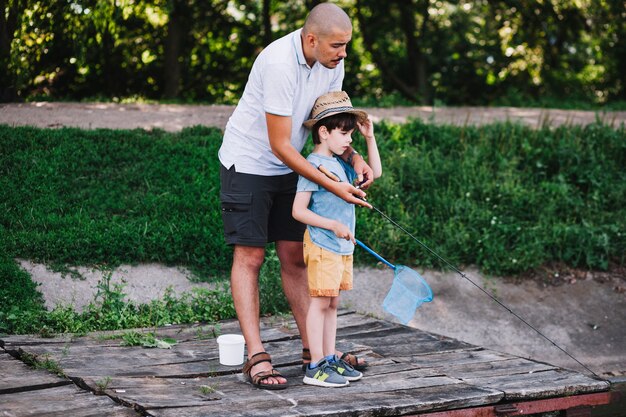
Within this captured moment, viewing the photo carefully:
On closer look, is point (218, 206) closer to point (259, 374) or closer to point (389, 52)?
point (259, 374)

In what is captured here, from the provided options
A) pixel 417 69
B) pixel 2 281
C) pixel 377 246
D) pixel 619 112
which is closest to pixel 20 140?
pixel 2 281

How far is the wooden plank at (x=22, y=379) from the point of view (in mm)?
4172

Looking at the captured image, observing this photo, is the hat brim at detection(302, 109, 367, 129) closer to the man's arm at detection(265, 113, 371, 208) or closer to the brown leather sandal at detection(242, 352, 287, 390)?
the man's arm at detection(265, 113, 371, 208)

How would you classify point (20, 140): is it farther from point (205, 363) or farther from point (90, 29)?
point (205, 363)

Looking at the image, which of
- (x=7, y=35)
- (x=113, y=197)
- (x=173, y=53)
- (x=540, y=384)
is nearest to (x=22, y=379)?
(x=540, y=384)

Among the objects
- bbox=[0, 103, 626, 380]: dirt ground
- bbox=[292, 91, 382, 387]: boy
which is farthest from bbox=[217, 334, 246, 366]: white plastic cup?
bbox=[0, 103, 626, 380]: dirt ground

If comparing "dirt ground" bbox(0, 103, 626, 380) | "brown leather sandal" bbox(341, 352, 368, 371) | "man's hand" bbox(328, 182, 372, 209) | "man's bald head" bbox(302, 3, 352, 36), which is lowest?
"dirt ground" bbox(0, 103, 626, 380)

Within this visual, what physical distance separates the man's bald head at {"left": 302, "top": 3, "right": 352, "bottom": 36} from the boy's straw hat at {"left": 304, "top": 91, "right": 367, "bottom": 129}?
1.07 feet

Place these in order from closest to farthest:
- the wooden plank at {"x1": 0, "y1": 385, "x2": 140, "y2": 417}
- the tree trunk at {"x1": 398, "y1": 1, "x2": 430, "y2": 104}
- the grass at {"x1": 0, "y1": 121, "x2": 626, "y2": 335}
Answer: the wooden plank at {"x1": 0, "y1": 385, "x2": 140, "y2": 417} → the grass at {"x1": 0, "y1": 121, "x2": 626, "y2": 335} → the tree trunk at {"x1": 398, "y1": 1, "x2": 430, "y2": 104}

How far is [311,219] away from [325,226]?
3.0 inches

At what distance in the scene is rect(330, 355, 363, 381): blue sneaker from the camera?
4496mm

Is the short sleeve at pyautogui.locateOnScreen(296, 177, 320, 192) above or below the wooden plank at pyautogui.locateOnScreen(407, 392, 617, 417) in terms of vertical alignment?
above

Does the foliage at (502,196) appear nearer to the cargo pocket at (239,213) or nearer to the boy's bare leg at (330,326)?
the boy's bare leg at (330,326)

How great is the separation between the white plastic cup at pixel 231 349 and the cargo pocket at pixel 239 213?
24.1 inches
